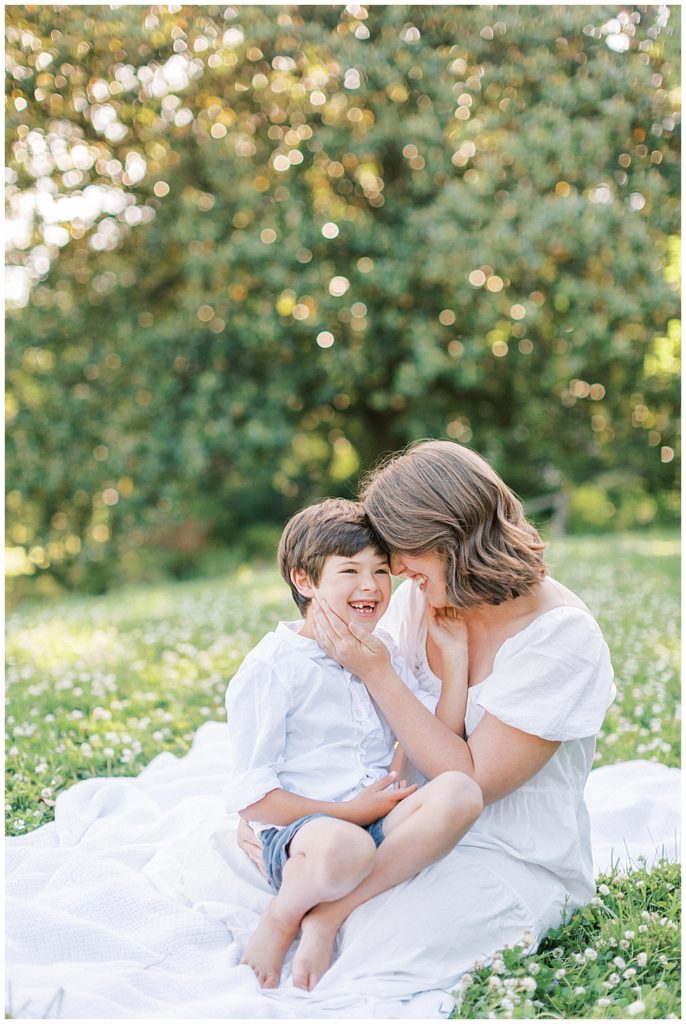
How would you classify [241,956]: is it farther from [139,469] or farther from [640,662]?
[139,469]

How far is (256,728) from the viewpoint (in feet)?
9.89

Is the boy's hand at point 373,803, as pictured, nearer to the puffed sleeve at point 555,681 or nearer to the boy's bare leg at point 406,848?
the boy's bare leg at point 406,848

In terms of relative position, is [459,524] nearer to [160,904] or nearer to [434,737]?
[434,737]

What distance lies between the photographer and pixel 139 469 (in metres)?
14.0

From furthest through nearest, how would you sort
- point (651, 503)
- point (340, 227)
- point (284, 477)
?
point (651, 503)
point (284, 477)
point (340, 227)

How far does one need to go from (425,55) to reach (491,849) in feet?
38.2

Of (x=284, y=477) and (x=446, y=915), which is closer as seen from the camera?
(x=446, y=915)

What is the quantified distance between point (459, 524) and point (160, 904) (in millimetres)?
1666

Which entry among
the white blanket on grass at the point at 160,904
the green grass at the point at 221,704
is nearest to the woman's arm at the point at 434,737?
the white blanket on grass at the point at 160,904

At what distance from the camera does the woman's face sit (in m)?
3.08

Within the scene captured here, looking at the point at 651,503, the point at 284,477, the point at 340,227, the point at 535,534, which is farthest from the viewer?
the point at 651,503

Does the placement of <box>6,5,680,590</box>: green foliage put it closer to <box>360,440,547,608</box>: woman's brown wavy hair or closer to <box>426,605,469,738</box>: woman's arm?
<box>426,605,469,738</box>: woman's arm

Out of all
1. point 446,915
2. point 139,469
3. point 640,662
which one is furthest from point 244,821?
point 139,469

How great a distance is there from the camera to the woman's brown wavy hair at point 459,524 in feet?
9.93
